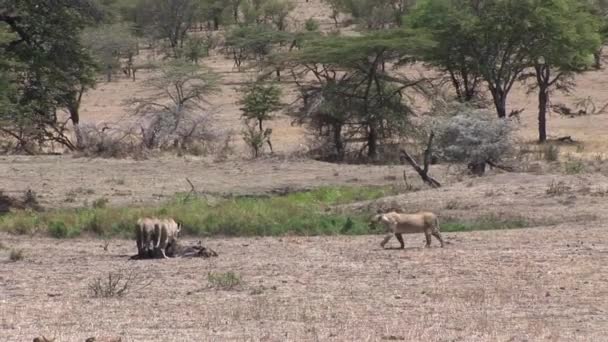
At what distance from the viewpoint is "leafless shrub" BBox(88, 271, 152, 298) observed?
1333cm

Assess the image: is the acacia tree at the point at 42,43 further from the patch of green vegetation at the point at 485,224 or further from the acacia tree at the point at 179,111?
the acacia tree at the point at 179,111

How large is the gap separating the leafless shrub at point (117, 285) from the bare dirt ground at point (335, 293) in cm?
13

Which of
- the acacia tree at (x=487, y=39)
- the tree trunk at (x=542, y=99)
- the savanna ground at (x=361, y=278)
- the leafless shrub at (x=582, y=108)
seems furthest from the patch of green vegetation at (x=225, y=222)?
the leafless shrub at (x=582, y=108)


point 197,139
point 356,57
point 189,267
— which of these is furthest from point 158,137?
point 189,267

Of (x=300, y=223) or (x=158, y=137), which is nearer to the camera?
(x=300, y=223)

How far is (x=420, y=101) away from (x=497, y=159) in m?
25.8

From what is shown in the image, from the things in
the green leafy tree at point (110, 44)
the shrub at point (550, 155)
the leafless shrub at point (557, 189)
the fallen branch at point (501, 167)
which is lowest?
the shrub at point (550, 155)

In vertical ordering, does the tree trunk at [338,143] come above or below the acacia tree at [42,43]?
below

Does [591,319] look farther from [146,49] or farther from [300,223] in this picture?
[146,49]

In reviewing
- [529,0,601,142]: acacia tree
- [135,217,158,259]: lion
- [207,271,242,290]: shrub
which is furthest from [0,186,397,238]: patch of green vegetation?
[529,0,601,142]: acacia tree

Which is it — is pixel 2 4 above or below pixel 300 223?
above

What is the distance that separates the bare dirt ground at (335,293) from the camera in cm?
1073

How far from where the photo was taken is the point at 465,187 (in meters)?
25.9

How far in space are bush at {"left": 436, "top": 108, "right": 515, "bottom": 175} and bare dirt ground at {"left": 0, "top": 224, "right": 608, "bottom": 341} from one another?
1062 centimetres
